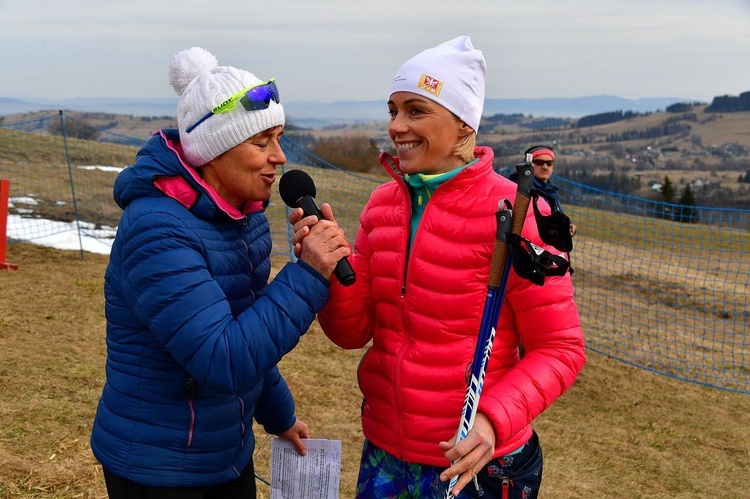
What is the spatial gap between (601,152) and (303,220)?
105326 mm

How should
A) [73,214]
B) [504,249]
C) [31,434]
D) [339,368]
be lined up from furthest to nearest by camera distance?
[73,214]
[339,368]
[31,434]
[504,249]

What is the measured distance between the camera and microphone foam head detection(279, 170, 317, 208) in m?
2.09

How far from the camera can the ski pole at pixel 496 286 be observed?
5.59 ft

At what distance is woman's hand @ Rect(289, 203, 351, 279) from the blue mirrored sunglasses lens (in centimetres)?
33

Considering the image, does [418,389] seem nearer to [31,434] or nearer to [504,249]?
[504,249]

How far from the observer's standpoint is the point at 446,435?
202 centimetres

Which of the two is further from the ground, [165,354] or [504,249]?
[504,249]

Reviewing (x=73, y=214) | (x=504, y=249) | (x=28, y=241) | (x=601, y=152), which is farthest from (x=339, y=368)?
(x=601, y=152)

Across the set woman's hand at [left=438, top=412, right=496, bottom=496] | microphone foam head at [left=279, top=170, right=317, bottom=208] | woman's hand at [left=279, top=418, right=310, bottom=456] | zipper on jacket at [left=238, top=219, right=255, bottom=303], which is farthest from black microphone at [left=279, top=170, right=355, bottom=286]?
woman's hand at [left=279, top=418, right=310, bottom=456]

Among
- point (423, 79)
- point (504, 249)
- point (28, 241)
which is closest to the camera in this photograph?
point (504, 249)

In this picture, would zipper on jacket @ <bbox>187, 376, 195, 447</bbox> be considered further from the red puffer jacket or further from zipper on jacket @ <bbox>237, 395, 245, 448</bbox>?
the red puffer jacket

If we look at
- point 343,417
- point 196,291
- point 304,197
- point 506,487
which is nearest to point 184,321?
point 196,291

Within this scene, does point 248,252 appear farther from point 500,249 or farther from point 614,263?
point 614,263

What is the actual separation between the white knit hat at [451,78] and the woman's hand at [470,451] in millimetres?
889
